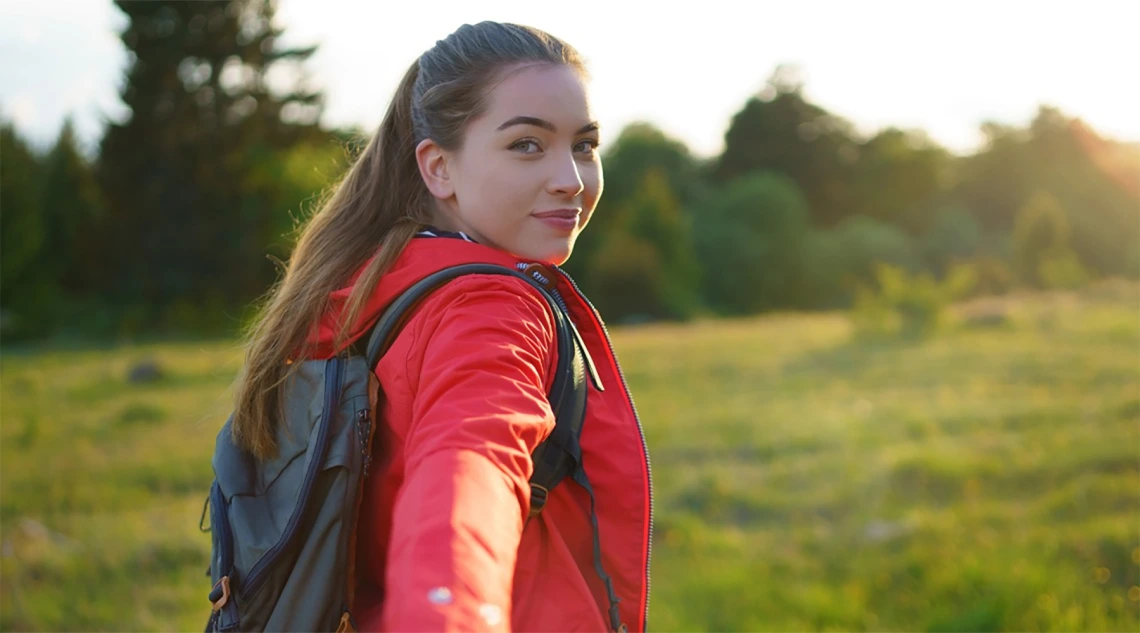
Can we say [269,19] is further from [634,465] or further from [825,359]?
[634,465]

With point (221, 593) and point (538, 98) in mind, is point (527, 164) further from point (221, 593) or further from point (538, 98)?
point (221, 593)

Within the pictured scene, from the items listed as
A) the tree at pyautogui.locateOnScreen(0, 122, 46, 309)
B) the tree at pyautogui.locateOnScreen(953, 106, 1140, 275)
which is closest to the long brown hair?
the tree at pyautogui.locateOnScreen(0, 122, 46, 309)

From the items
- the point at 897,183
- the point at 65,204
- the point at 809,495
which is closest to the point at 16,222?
the point at 65,204

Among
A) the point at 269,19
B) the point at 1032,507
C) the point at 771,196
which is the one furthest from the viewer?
the point at 771,196

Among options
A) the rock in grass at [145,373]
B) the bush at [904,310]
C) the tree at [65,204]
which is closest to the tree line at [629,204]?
the tree at [65,204]

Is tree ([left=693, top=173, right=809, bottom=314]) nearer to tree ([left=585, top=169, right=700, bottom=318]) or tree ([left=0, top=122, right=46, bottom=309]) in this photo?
tree ([left=585, top=169, right=700, bottom=318])

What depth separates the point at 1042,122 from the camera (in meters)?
43.7

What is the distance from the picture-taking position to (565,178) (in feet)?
5.23

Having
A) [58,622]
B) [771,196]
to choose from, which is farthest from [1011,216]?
[58,622]

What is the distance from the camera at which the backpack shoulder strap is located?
4.64 feet

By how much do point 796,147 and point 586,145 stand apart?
46.6m

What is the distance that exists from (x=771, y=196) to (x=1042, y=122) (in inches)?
542

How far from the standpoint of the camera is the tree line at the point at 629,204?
79.7ft

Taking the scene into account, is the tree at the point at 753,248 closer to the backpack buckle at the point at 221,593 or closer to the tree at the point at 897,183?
the tree at the point at 897,183
